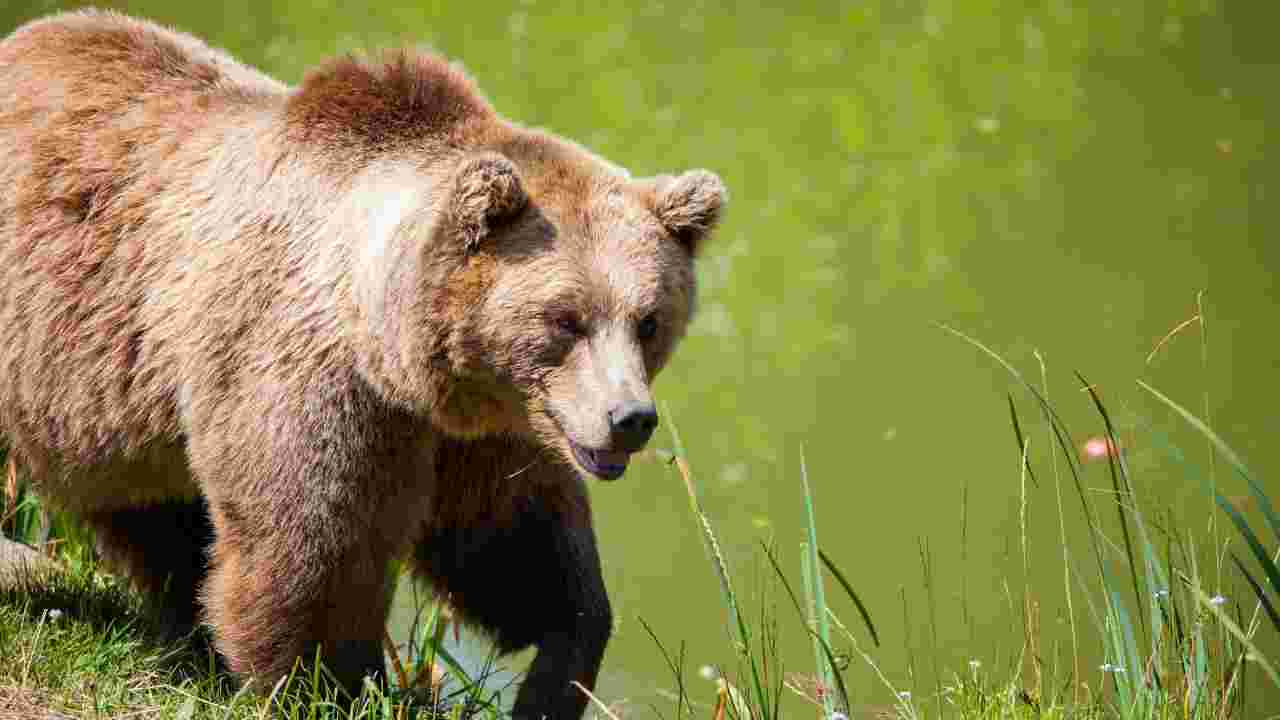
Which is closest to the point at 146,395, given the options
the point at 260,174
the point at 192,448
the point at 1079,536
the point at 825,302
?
the point at 192,448

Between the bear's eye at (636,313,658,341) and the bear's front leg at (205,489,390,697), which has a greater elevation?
the bear's eye at (636,313,658,341)

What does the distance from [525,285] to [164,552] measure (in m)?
2.05

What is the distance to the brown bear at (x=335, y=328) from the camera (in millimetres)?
4129

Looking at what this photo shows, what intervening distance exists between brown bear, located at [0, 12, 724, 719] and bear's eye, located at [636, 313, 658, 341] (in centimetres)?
2

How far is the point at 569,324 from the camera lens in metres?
4.06

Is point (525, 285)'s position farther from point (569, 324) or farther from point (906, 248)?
point (906, 248)

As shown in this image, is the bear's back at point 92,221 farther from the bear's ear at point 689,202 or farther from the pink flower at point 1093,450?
the pink flower at point 1093,450

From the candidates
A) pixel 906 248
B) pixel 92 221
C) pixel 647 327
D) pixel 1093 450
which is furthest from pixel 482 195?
pixel 906 248

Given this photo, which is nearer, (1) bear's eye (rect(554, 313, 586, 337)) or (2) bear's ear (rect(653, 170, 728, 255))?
(1) bear's eye (rect(554, 313, 586, 337))

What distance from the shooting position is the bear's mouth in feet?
13.2

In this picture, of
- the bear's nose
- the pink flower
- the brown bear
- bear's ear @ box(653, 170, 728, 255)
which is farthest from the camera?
the pink flower

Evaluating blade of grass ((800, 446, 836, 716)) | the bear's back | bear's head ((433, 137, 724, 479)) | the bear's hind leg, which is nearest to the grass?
blade of grass ((800, 446, 836, 716))

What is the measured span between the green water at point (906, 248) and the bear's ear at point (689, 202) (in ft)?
4.32

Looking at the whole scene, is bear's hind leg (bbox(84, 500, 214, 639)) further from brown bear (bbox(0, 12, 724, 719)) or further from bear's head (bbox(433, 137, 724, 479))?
bear's head (bbox(433, 137, 724, 479))
